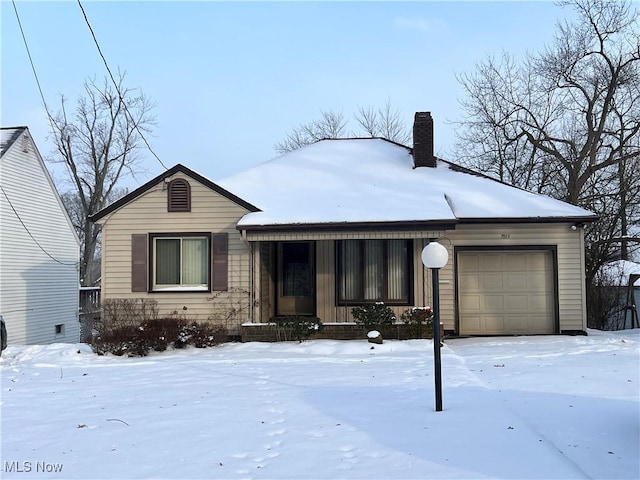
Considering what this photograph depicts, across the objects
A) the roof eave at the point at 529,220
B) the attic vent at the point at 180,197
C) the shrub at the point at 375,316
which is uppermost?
the attic vent at the point at 180,197

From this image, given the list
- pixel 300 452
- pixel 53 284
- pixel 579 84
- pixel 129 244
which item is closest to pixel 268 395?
pixel 300 452

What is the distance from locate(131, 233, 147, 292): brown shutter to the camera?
510 inches

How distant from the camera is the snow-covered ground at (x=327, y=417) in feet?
14.6

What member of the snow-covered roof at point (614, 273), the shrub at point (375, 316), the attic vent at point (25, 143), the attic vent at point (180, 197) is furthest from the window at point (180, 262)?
the snow-covered roof at point (614, 273)

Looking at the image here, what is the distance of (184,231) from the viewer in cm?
1295

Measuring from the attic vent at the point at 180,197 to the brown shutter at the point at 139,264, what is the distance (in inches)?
40.9

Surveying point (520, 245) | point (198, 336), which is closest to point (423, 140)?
point (520, 245)

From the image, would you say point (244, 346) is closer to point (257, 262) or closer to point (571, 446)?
point (257, 262)

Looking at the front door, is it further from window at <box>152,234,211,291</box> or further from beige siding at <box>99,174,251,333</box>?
window at <box>152,234,211,291</box>

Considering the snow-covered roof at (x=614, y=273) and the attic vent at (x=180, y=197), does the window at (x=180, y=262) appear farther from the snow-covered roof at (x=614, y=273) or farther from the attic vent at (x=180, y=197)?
the snow-covered roof at (x=614, y=273)

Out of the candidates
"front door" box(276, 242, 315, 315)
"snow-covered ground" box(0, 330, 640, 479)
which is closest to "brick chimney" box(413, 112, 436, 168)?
"front door" box(276, 242, 315, 315)

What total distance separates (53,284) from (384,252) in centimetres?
1630

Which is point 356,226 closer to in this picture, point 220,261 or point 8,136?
point 220,261

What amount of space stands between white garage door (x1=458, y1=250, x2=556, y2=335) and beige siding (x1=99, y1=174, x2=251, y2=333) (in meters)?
5.50
